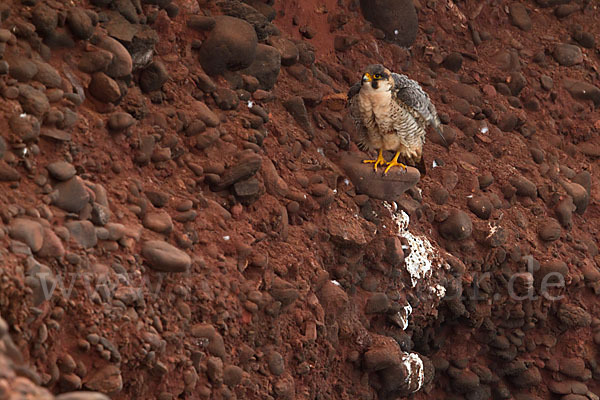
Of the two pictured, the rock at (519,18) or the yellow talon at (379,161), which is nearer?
the yellow talon at (379,161)

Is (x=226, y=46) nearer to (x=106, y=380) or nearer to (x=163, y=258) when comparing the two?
(x=163, y=258)

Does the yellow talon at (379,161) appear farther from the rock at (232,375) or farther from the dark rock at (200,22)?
the rock at (232,375)

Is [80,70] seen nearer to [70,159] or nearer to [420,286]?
[70,159]

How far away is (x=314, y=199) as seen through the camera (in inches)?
221

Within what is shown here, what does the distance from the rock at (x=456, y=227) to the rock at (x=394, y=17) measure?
1.43 meters

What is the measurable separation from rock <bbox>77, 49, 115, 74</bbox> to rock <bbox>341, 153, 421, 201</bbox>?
1.78m

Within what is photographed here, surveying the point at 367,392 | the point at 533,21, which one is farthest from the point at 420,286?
the point at 533,21

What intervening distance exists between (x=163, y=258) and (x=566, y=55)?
4857 millimetres

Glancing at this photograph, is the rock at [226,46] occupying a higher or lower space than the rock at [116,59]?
lower

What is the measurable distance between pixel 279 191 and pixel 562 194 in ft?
8.85

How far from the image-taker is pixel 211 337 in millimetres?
4535

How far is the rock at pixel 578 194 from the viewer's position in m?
7.30

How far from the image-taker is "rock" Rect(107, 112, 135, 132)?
183 inches

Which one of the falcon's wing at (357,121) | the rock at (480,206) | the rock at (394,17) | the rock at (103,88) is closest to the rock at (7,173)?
the rock at (103,88)
